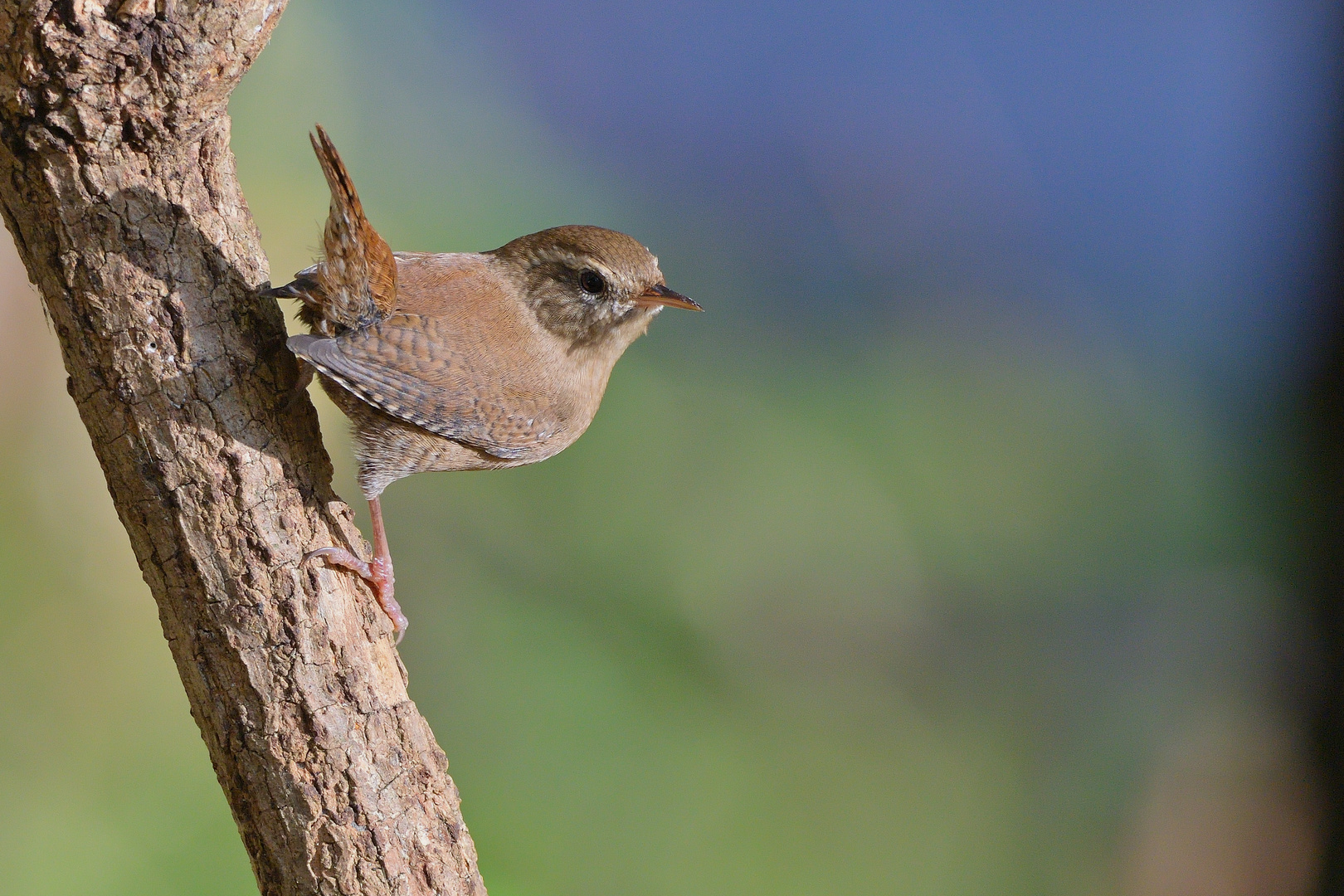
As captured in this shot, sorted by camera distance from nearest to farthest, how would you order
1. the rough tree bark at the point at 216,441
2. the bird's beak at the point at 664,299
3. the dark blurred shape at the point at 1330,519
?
1. the rough tree bark at the point at 216,441
2. the bird's beak at the point at 664,299
3. the dark blurred shape at the point at 1330,519

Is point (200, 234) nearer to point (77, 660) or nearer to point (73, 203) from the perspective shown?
point (73, 203)

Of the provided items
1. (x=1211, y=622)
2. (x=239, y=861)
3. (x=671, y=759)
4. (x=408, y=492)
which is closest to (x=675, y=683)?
(x=671, y=759)

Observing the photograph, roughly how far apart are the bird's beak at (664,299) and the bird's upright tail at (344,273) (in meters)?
0.53

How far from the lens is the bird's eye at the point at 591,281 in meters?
1.96

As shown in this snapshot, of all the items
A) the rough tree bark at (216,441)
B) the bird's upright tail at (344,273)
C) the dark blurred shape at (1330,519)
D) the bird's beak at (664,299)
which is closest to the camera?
the rough tree bark at (216,441)

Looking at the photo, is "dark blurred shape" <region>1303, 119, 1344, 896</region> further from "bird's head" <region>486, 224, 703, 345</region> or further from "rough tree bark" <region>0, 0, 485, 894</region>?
"rough tree bark" <region>0, 0, 485, 894</region>

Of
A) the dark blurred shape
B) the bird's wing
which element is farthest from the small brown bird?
the dark blurred shape

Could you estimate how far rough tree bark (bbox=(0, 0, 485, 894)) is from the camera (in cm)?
137

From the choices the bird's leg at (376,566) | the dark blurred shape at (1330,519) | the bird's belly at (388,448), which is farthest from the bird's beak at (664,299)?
the dark blurred shape at (1330,519)

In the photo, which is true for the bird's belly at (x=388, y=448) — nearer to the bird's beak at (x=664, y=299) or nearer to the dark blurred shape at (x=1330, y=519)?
the bird's beak at (x=664, y=299)

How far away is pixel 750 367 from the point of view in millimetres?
3334

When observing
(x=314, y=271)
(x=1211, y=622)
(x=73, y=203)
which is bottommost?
(x=1211, y=622)

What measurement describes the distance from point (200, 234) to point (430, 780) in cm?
100

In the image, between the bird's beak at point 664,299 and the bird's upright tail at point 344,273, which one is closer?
the bird's upright tail at point 344,273
